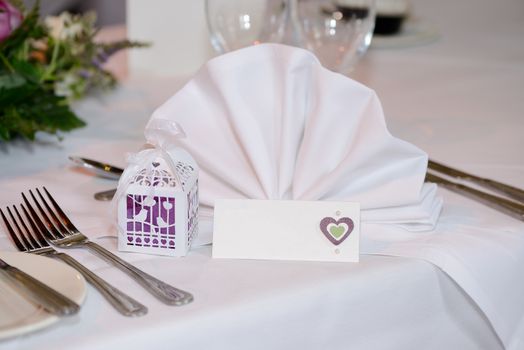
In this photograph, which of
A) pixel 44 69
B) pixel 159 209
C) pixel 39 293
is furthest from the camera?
pixel 44 69

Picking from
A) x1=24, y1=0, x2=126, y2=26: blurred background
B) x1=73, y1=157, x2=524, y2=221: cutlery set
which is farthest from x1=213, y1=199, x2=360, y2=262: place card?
x1=24, y1=0, x2=126, y2=26: blurred background

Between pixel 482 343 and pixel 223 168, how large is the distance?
0.33 meters

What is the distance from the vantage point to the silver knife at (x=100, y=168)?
107 centimetres

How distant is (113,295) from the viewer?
73 cm

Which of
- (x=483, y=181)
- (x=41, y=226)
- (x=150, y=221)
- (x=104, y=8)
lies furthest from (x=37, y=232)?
(x=104, y=8)

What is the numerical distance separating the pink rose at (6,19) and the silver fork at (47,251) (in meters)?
0.33

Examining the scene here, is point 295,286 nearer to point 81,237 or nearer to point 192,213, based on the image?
point 192,213

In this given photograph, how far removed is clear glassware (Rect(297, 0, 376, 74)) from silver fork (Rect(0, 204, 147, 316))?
674 mm

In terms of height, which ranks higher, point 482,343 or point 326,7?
point 326,7

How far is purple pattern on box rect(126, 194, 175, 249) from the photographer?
2.60ft

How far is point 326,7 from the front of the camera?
1512mm

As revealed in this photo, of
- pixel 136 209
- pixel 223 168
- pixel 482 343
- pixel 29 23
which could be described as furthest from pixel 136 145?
pixel 482 343

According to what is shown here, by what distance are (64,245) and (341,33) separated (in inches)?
30.3

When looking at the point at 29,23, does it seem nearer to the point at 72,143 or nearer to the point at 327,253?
the point at 72,143
